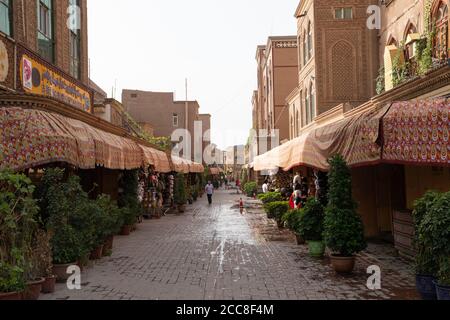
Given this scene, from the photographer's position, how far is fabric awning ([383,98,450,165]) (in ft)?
22.3

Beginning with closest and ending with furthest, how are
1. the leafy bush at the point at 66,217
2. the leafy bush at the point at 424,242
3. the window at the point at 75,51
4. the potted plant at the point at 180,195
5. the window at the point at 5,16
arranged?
1. the leafy bush at the point at 424,242
2. the leafy bush at the point at 66,217
3. the window at the point at 5,16
4. the window at the point at 75,51
5. the potted plant at the point at 180,195

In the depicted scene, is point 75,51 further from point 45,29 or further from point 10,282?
point 10,282

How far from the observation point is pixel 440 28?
15484 millimetres

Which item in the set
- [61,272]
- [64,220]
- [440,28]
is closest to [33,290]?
[61,272]

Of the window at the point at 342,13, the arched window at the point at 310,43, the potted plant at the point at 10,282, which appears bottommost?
the potted plant at the point at 10,282

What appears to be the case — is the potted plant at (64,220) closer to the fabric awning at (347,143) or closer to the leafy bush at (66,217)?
the leafy bush at (66,217)

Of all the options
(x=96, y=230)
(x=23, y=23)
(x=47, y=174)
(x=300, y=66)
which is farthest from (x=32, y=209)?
(x=300, y=66)

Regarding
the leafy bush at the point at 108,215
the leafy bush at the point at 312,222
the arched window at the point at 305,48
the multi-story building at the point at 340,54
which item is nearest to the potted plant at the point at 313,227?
the leafy bush at the point at 312,222

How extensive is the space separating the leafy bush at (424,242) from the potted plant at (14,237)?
17.3 feet

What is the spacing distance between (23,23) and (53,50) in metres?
3.12

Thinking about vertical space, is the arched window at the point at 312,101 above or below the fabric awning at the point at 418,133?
above

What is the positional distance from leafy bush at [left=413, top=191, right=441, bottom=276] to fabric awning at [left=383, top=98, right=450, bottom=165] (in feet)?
1.92

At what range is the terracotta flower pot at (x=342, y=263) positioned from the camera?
8758 mm

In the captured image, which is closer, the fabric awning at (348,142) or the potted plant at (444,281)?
the potted plant at (444,281)
